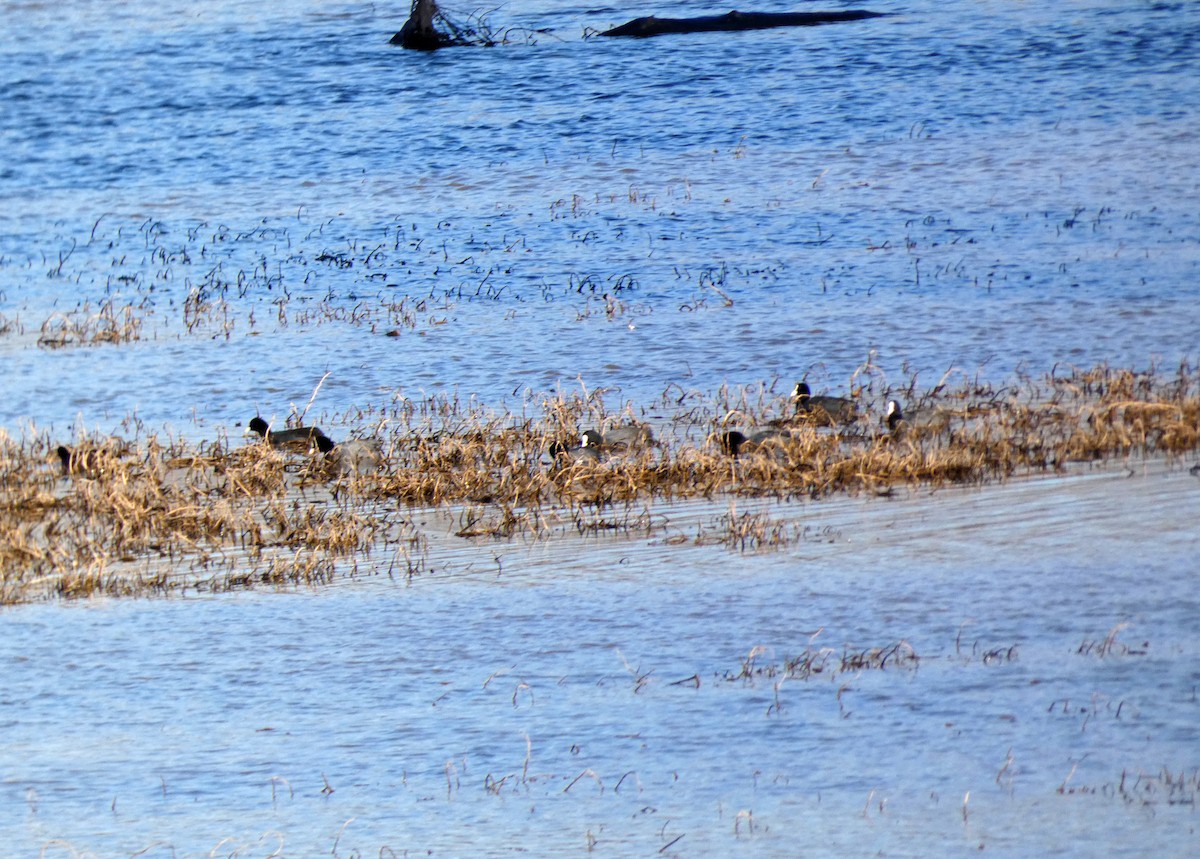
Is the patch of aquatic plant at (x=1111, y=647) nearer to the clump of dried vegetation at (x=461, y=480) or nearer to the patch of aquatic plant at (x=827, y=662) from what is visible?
the patch of aquatic plant at (x=827, y=662)

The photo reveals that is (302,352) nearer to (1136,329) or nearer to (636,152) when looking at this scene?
(1136,329)

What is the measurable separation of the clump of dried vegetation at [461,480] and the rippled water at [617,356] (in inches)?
18.2

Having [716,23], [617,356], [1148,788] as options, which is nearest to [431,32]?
[716,23]

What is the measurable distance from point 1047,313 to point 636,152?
42.7ft

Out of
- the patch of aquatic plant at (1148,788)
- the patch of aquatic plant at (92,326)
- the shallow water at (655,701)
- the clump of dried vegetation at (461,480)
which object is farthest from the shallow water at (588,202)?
the patch of aquatic plant at (1148,788)

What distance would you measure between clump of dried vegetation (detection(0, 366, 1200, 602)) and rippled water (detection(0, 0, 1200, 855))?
46 cm

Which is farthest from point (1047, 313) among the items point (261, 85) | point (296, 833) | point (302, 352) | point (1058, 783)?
point (261, 85)

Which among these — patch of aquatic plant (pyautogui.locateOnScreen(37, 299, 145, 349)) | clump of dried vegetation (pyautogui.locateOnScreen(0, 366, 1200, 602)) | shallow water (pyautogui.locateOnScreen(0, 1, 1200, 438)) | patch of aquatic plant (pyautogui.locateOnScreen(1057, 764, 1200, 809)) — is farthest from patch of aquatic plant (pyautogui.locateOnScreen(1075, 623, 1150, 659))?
patch of aquatic plant (pyautogui.locateOnScreen(37, 299, 145, 349))

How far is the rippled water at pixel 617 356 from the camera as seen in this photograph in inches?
264

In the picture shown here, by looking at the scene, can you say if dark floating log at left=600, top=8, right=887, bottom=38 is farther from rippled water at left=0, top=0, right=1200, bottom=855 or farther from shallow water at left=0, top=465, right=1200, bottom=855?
shallow water at left=0, top=465, right=1200, bottom=855

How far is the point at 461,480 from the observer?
1117cm

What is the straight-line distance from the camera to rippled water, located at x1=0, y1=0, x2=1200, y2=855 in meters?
6.71

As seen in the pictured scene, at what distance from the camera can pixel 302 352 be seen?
1728cm

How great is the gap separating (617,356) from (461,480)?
556cm
